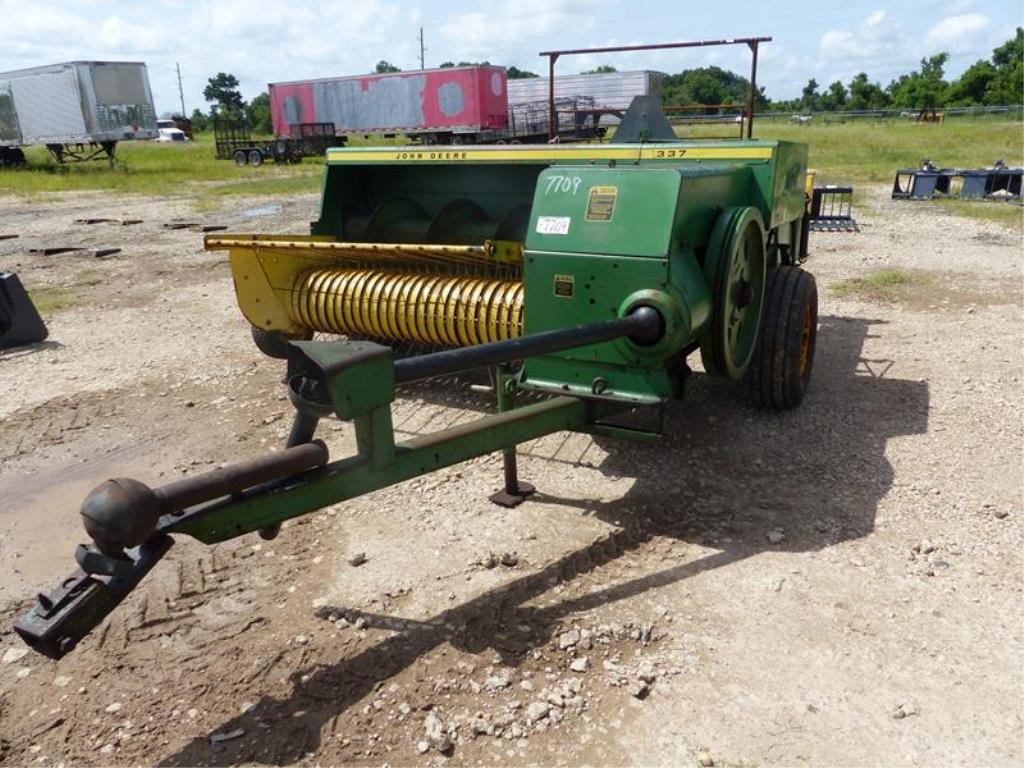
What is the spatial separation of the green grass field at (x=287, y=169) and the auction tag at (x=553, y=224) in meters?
11.1

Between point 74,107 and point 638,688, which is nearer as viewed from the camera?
point 638,688

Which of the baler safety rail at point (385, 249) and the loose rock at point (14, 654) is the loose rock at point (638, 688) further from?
the baler safety rail at point (385, 249)

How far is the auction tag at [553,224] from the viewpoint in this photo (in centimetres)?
366

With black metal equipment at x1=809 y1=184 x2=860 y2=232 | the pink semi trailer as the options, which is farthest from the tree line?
black metal equipment at x1=809 y1=184 x2=860 y2=232

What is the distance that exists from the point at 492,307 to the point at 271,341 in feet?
5.79

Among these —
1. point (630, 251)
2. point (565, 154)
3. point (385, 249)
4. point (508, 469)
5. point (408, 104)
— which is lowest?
point (508, 469)

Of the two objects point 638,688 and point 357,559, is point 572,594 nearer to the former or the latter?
point 638,688

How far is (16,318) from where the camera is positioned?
260 inches

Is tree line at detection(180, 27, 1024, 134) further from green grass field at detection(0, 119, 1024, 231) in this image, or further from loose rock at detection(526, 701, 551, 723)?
loose rock at detection(526, 701, 551, 723)

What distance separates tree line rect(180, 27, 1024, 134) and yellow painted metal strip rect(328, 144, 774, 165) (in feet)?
162

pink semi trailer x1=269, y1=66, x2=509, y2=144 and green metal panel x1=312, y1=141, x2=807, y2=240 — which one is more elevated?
pink semi trailer x1=269, y1=66, x2=509, y2=144

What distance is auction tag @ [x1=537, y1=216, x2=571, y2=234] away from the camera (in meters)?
3.66

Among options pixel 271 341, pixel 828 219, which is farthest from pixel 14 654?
pixel 828 219

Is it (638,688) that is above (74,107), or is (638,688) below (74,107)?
below
